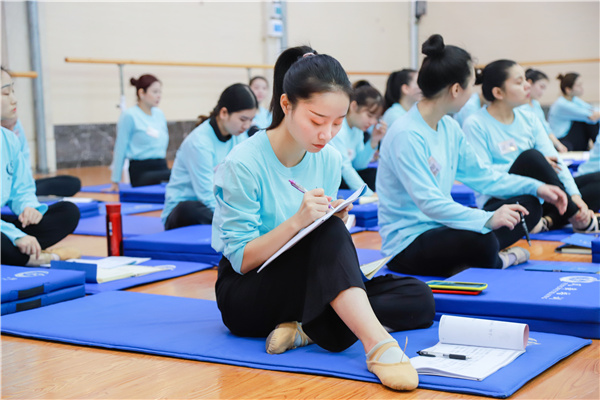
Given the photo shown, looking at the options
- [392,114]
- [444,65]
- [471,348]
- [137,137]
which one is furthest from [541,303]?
[137,137]

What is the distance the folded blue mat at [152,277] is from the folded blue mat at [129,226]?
0.77 m

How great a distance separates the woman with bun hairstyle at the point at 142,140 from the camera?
18.9ft

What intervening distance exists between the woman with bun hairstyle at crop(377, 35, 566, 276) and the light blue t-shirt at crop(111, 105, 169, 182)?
11.2 feet

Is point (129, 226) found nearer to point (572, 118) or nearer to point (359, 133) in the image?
point (359, 133)

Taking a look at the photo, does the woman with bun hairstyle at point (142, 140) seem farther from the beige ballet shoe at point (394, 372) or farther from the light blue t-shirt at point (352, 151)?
the beige ballet shoe at point (394, 372)

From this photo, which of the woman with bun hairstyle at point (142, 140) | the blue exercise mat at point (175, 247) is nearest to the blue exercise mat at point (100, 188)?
the woman with bun hairstyle at point (142, 140)

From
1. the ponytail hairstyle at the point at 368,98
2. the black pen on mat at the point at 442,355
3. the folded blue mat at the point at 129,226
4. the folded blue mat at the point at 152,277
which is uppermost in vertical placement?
the ponytail hairstyle at the point at 368,98

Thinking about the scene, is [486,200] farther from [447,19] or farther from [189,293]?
[447,19]

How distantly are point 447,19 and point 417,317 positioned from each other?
9.54m

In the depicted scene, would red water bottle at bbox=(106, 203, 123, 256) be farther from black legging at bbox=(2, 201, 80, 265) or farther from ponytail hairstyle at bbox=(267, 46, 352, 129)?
ponytail hairstyle at bbox=(267, 46, 352, 129)

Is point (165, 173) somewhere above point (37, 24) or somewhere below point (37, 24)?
below

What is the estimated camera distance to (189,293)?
272cm

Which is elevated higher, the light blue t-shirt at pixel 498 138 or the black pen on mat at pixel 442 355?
the light blue t-shirt at pixel 498 138

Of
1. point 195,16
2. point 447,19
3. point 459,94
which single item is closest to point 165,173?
point 195,16
